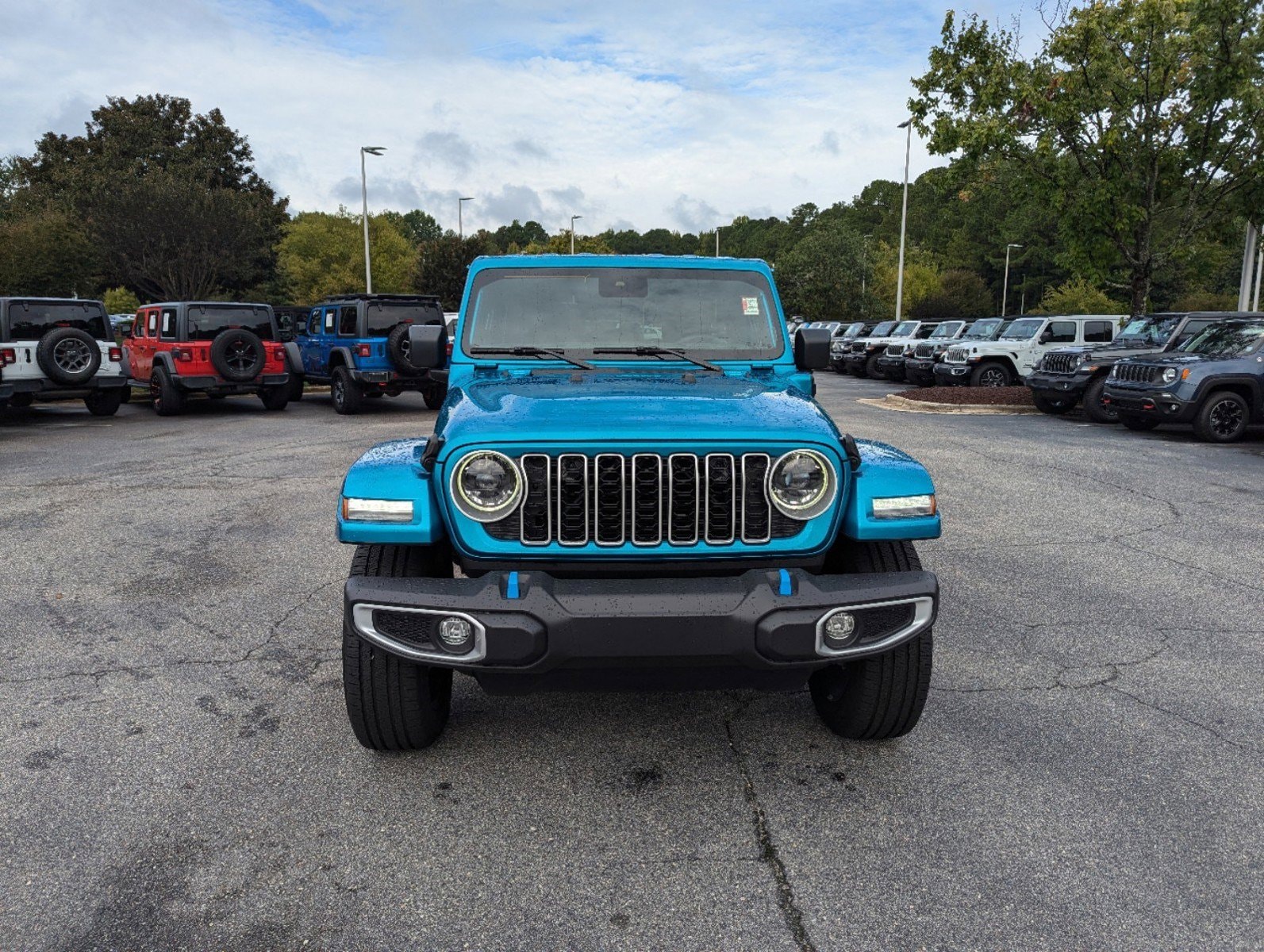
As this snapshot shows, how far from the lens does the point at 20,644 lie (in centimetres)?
470

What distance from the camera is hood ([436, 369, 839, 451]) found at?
2.95 metres

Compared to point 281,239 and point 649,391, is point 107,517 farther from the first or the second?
point 281,239

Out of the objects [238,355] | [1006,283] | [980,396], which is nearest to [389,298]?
[238,355]

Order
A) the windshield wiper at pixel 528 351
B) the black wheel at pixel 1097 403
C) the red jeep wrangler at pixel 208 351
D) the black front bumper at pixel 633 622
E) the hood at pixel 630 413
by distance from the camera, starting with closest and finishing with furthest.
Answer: the black front bumper at pixel 633 622 < the hood at pixel 630 413 < the windshield wiper at pixel 528 351 < the black wheel at pixel 1097 403 < the red jeep wrangler at pixel 208 351

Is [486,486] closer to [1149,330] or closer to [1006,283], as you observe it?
[1149,330]

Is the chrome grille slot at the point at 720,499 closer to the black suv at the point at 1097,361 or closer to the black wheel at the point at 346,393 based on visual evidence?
the black suv at the point at 1097,361

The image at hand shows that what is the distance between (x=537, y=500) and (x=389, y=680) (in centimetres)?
86

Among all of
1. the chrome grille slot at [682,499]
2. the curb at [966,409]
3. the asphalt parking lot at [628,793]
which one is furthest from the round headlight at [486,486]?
the curb at [966,409]

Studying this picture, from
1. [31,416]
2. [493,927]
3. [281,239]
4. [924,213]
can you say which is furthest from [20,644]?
[924,213]

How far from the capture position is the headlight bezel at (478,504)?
2.95 metres

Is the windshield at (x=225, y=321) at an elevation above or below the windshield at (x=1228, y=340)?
above

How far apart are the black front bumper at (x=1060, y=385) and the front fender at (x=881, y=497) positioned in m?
13.4

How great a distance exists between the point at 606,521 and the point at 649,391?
2.29 ft

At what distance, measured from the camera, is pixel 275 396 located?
53.9 ft
